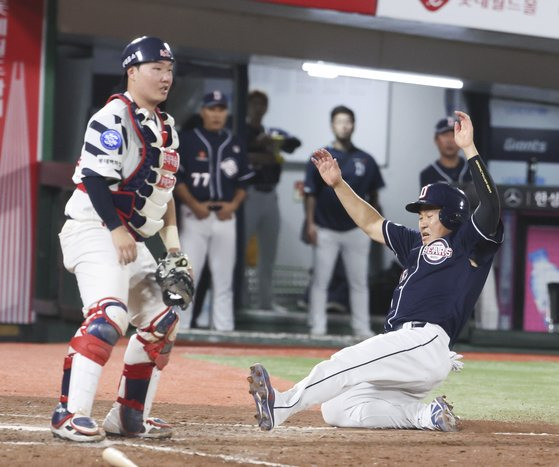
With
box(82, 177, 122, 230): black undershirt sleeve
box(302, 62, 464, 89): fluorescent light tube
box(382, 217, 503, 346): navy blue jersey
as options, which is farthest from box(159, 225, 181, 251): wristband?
box(302, 62, 464, 89): fluorescent light tube

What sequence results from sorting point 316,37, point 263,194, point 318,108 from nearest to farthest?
point 316,37
point 263,194
point 318,108

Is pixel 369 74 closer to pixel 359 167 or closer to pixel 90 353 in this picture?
pixel 359 167

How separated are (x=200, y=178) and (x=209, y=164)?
0.15 meters

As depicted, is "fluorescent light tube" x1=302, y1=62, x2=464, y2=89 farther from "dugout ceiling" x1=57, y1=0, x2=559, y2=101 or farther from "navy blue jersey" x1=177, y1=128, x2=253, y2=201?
"navy blue jersey" x1=177, y1=128, x2=253, y2=201

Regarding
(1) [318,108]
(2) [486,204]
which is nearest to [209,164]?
(1) [318,108]

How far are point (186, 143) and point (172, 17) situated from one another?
1262mm

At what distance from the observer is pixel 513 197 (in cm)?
1080

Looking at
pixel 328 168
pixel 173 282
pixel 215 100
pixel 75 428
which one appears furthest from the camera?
pixel 215 100

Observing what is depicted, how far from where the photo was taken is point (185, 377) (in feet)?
24.9

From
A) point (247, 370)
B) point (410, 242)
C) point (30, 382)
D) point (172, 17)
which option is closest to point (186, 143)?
point (172, 17)

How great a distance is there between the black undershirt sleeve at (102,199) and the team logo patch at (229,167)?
5.29 m

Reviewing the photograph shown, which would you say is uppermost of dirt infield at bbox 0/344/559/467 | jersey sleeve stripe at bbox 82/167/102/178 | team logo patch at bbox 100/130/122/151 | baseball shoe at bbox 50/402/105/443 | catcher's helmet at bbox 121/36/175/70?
catcher's helmet at bbox 121/36/175/70

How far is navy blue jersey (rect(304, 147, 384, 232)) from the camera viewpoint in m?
10.4

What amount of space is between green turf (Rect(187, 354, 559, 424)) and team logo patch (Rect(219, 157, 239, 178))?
1.69m
